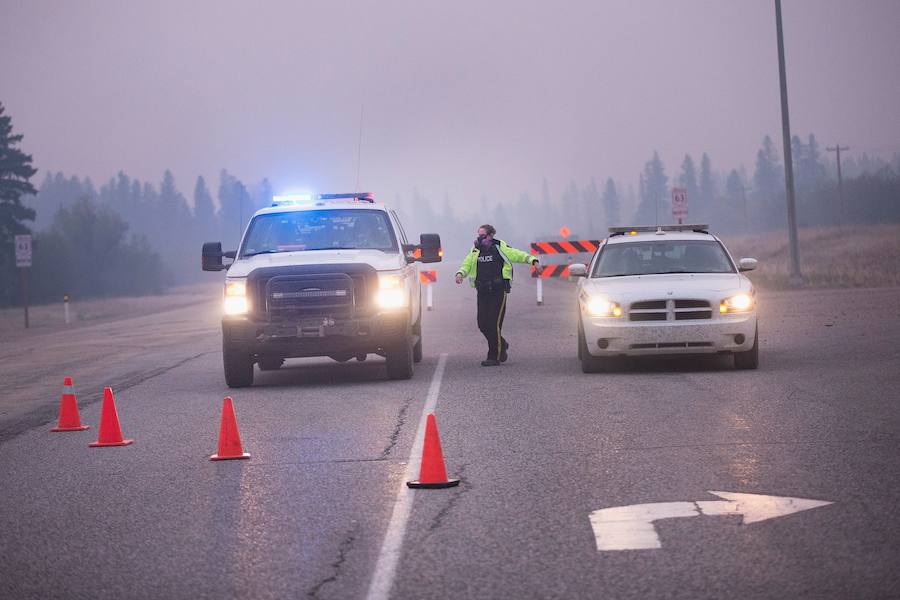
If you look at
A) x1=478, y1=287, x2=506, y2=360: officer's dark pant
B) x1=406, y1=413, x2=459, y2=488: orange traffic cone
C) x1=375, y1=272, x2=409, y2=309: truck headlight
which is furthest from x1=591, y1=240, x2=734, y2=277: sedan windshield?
x1=406, y1=413, x2=459, y2=488: orange traffic cone

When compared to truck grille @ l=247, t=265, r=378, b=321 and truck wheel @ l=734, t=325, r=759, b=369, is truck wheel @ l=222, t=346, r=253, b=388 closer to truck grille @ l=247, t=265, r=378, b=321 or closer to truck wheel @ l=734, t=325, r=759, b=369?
truck grille @ l=247, t=265, r=378, b=321

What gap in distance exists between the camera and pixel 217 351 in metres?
Answer: 22.8

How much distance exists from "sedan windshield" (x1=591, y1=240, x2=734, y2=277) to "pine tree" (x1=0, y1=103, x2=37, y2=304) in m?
68.3

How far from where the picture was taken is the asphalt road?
6.34m

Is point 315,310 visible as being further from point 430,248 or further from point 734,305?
point 734,305

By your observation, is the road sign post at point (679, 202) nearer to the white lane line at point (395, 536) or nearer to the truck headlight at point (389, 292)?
the truck headlight at point (389, 292)

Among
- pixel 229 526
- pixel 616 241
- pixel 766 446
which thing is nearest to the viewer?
pixel 229 526

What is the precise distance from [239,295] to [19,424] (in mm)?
3211

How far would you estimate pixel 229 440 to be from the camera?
1022cm

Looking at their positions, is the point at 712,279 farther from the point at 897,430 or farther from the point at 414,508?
the point at 414,508

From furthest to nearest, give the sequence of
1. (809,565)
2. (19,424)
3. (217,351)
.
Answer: (217,351) < (19,424) < (809,565)

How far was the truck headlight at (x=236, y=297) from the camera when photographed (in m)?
15.6

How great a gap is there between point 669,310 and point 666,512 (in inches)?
319

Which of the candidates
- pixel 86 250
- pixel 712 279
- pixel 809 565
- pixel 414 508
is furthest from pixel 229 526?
pixel 86 250
